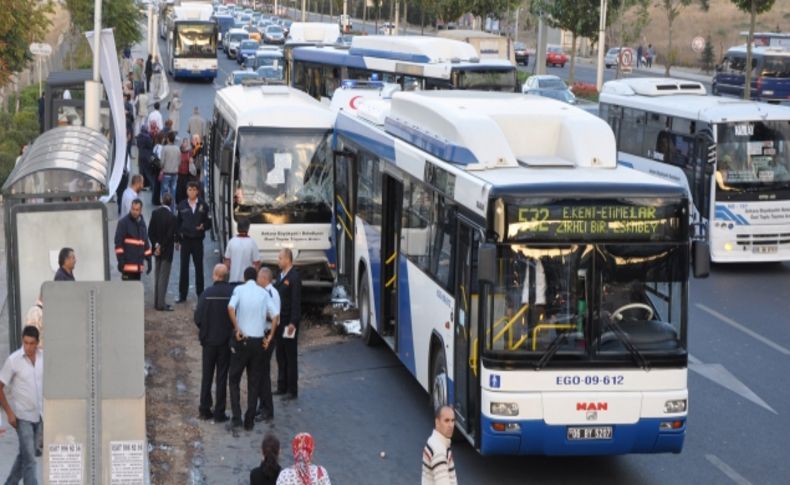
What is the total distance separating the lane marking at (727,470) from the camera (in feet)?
42.7

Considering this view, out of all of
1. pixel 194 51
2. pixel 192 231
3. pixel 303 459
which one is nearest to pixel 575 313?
pixel 303 459

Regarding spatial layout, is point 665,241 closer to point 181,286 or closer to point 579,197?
point 579,197

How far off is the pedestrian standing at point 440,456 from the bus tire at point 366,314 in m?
8.08

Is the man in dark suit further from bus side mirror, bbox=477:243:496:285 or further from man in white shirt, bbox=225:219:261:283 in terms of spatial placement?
bus side mirror, bbox=477:243:496:285

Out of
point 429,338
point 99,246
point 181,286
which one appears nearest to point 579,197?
point 429,338

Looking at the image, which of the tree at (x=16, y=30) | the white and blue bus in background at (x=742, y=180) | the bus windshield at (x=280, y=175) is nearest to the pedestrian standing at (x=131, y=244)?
the bus windshield at (x=280, y=175)

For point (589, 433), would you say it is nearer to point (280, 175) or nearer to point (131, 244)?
point (131, 244)

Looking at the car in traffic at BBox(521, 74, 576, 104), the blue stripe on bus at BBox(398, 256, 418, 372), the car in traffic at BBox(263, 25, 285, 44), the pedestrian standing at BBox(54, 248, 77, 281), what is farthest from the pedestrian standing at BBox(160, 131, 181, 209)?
the car in traffic at BBox(263, 25, 285, 44)

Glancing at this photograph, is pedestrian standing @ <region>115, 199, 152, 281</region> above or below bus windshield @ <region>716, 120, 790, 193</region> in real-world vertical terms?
below

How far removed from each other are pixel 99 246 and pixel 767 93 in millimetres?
46186

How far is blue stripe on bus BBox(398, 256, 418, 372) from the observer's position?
1553cm

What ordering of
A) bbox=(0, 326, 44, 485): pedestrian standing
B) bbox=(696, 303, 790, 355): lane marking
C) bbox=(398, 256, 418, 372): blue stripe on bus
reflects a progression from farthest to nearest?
bbox=(696, 303, 790, 355): lane marking < bbox=(398, 256, 418, 372): blue stripe on bus < bbox=(0, 326, 44, 485): pedestrian standing

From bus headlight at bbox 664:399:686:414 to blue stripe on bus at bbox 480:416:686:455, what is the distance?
0.30ft

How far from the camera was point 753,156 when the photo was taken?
952 inches
